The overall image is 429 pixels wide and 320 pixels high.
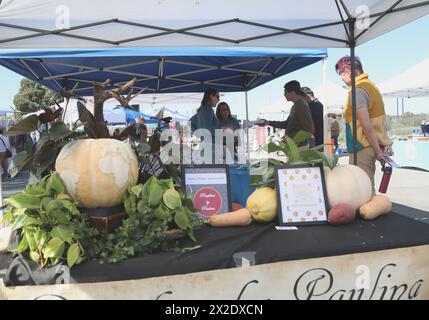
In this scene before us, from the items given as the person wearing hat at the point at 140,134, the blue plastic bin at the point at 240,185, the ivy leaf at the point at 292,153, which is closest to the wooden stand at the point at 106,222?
the person wearing hat at the point at 140,134

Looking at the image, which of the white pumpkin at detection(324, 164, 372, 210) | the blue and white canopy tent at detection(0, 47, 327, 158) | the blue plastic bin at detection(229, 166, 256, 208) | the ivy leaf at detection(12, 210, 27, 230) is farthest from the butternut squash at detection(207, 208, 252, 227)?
the blue and white canopy tent at detection(0, 47, 327, 158)

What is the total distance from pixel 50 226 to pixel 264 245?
27.7 inches

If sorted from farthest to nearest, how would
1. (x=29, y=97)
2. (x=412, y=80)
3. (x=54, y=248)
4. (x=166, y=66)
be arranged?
(x=29, y=97), (x=412, y=80), (x=166, y=66), (x=54, y=248)

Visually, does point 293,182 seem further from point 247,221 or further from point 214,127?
point 214,127

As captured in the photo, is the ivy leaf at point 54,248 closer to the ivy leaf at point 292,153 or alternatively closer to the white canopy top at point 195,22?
the ivy leaf at point 292,153

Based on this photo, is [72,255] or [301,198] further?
[301,198]

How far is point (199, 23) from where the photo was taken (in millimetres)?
2693

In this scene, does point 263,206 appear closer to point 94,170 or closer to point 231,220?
point 231,220

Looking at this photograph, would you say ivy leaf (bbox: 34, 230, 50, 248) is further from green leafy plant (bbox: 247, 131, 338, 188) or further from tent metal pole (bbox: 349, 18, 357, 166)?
tent metal pole (bbox: 349, 18, 357, 166)

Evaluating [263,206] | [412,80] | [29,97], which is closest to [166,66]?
[263,206]

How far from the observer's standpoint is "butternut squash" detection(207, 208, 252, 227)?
156cm
